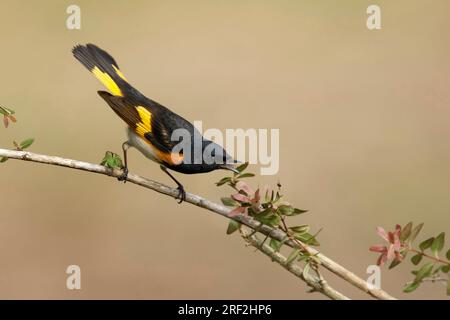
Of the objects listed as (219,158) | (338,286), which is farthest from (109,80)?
(338,286)

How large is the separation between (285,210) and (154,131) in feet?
6.12

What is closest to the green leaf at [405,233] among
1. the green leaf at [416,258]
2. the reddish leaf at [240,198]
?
the green leaf at [416,258]

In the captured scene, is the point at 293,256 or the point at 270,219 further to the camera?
the point at 270,219

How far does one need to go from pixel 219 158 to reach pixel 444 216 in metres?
5.05

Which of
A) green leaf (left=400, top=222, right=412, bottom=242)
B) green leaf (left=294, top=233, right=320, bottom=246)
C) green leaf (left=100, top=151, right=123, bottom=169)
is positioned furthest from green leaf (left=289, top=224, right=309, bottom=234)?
green leaf (left=100, top=151, right=123, bottom=169)

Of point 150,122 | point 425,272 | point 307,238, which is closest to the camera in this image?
point 425,272

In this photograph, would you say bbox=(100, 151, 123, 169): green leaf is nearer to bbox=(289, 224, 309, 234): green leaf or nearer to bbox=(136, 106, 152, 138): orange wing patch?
bbox=(289, 224, 309, 234): green leaf

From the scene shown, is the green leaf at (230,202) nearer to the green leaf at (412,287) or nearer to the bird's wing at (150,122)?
the green leaf at (412,287)

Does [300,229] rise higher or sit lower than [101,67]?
lower

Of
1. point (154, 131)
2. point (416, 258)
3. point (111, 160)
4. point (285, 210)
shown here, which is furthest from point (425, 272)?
point (154, 131)

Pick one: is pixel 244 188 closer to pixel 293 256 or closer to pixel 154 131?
pixel 293 256

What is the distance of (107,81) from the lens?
13.9 ft

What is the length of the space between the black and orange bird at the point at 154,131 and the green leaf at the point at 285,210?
139 centimetres

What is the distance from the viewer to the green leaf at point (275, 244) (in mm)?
2172
